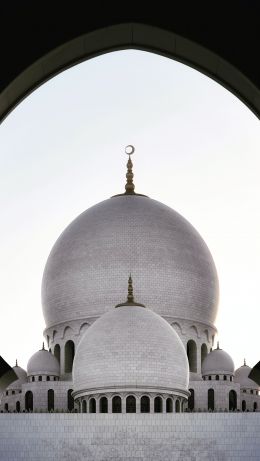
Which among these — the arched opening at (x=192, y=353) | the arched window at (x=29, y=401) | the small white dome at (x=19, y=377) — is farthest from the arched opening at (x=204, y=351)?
the small white dome at (x=19, y=377)

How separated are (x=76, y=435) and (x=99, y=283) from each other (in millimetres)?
12827

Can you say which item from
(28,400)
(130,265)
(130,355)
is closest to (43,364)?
(28,400)

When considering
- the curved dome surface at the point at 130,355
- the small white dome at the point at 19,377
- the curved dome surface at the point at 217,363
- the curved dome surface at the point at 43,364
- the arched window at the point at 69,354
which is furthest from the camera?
the small white dome at the point at 19,377

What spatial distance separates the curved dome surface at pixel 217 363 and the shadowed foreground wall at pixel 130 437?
34.4 ft

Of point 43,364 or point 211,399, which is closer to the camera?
point 211,399

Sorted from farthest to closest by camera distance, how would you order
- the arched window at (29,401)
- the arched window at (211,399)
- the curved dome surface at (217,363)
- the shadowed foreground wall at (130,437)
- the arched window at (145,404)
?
1. the curved dome surface at (217,363)
2. the arched window at (29,401)
3. the arched window at (211,399)
4. the arched window at (145,404)
5. the shadowed foreground wall at (130,437)

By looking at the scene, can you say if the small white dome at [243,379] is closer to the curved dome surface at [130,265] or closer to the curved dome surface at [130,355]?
the curved dome surface at [130,265]

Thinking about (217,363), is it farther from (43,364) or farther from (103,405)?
(103,405)

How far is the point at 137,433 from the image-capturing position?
31.9m

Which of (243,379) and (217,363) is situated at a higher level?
(217,363)

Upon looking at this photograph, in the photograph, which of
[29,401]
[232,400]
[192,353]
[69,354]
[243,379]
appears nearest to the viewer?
[29,401]

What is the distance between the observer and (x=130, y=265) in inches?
1729

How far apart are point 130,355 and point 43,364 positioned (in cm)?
Result: 838

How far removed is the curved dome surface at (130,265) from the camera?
4375cm
